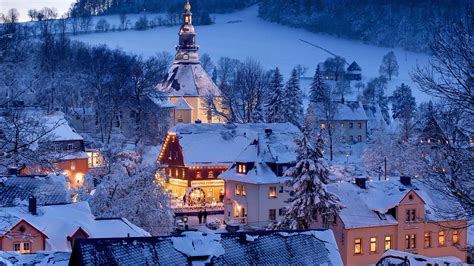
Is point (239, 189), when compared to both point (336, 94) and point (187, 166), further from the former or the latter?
point (336, 94)

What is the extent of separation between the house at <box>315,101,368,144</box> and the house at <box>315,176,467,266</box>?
167ft

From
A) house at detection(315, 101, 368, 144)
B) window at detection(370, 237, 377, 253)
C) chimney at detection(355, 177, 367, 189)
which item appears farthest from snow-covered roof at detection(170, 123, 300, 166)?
house at detection(315, 101, 368, 144)

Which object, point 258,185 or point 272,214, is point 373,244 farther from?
point 258,185

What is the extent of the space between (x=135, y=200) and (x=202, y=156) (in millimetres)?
20889

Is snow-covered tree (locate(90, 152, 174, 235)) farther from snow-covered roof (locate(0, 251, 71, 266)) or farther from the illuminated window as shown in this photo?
snow-covered roof (locate(0, 251, 71, 266))

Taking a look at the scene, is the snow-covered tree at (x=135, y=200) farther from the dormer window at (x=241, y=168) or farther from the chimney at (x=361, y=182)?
the chimney at (x=361, y=182)

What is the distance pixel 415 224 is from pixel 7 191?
2247 cm

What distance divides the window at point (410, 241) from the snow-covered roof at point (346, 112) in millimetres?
53003

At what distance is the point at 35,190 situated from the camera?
121ft

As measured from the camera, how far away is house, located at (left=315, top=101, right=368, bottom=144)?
318ft

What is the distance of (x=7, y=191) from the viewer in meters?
35.3

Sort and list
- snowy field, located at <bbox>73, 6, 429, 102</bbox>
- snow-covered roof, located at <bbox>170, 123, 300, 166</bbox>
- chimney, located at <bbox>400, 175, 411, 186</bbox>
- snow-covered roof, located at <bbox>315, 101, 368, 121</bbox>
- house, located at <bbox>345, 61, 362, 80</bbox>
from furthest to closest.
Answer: snowy field, located at <bbox>73, 6, 429, 102</bbox> → house, located at <bbox>345, 61, 362, 80</bbox> → snow-covered roof, located at <bbox>315, 101, 368, 121</bbox> → snow-covered roof, located at <bbox>170, 123, 300, 166</bbox> → chimney, located at <bbox>400, 175, 411, 186</bbox>

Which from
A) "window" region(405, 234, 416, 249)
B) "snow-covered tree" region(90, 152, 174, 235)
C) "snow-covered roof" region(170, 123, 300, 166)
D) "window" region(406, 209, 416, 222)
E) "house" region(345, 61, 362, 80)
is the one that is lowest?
"window" region(405, 234, 416, 249)

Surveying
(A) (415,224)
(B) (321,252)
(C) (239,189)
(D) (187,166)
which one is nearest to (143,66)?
(D) (187,166)
